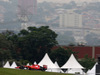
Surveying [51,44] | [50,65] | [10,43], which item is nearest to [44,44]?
[51,44]

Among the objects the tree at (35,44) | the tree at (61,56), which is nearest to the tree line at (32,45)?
the tree at (35,44)

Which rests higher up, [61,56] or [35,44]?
[35,44]

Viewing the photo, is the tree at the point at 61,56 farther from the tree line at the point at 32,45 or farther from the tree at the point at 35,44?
the tree at the point at 35,44

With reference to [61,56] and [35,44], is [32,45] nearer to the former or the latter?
[35,44]

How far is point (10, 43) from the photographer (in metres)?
83.6

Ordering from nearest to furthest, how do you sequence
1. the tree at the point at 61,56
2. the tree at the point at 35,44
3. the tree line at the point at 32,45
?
the tree at the point at 61,56, the tree line at the point at 32,45, the tree at the point at 35,44

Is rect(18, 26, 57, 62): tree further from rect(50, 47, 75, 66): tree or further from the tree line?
rect(50, 47, 75, 66): tree

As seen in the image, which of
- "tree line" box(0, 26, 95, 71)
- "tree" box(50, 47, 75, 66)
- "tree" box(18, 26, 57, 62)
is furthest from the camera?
"tree" box(18, 26, 57, 62)

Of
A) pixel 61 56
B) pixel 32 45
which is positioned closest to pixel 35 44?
pixel 32 45

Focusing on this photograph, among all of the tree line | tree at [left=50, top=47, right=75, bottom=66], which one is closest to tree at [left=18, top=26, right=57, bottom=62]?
the tree line

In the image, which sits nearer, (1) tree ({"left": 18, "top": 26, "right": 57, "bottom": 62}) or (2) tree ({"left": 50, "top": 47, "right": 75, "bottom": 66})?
(2) tree ({"left": 50, "top": 47, "right": 75, "bottom": 66})

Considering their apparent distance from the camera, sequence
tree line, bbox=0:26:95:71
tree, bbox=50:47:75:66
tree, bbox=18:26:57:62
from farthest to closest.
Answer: tree, bbox=18:26:57:62 → tree line, bbox=0:26:95:71 → tree, bbox=50:47:75:66

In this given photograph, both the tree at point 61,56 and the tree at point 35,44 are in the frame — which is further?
the tree at point 35,44

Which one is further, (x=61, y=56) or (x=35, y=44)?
(x=35, y=44)
